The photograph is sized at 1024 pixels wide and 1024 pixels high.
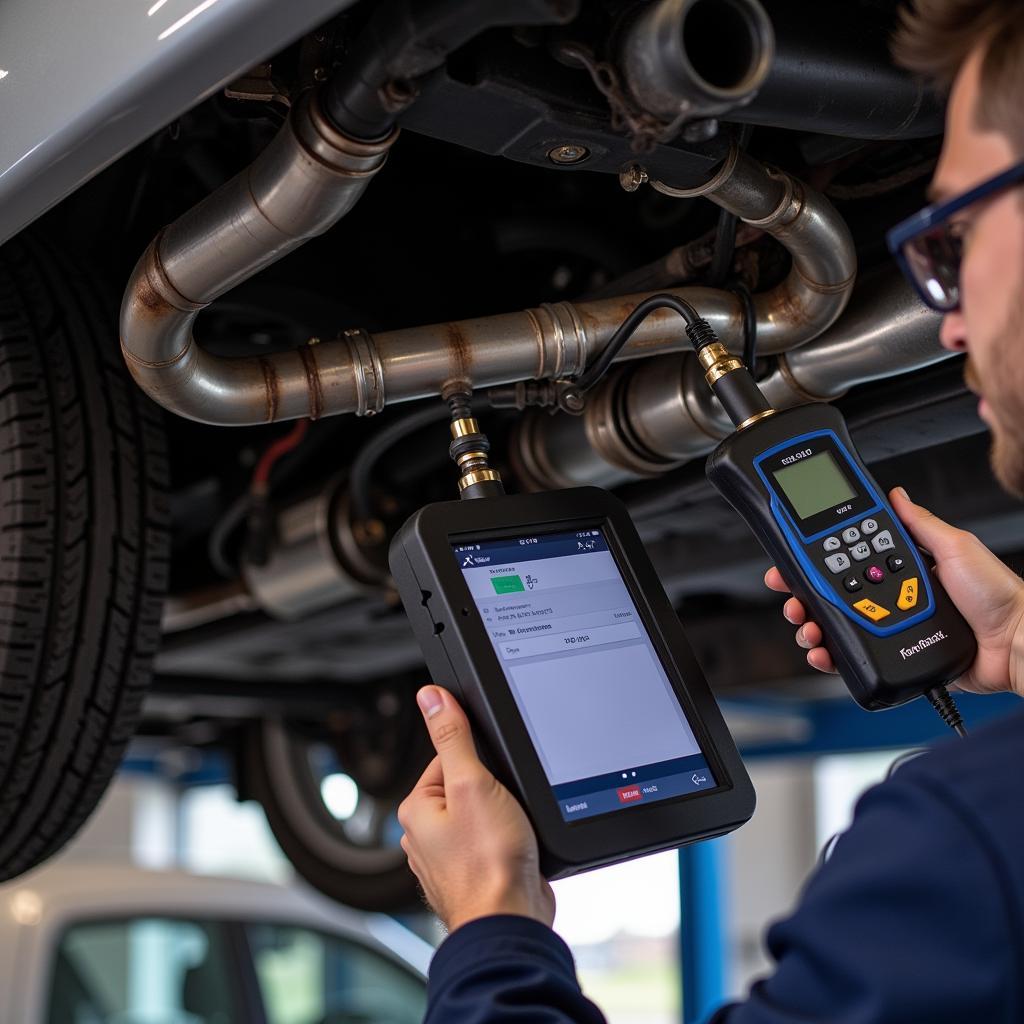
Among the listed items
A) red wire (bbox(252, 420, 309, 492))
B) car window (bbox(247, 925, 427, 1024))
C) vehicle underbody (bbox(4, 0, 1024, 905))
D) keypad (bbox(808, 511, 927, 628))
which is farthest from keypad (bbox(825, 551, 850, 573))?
car window (bbox(247, 925, 427, 1024))

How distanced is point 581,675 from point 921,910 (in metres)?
0.31

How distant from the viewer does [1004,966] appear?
1.59 ft

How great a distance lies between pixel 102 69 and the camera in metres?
0.71

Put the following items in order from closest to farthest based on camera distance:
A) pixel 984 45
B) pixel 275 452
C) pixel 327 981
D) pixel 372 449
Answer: pixel 984 45 → pixel 372 449 → pixel 275 452 → pixel 327 981

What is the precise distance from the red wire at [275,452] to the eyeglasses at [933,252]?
87 centimetres

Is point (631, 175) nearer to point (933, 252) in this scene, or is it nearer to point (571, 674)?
point (933, 252)

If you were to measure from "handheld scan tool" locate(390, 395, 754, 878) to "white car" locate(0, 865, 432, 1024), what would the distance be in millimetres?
1837

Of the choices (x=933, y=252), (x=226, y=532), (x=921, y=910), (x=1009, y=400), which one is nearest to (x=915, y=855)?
(x=921, y=910)

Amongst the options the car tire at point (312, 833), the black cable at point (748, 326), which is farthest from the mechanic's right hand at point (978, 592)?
the car tire at point (312, 833)

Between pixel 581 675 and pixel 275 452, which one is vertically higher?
pixel 275 452

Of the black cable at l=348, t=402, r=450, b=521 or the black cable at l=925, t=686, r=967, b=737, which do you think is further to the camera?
the black cable at l=348, t=402, r=450, b=521

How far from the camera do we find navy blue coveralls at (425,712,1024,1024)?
0.49 metres

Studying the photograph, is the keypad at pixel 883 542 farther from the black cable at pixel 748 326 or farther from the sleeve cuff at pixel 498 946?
the sleeve cuff at pixel 498 946

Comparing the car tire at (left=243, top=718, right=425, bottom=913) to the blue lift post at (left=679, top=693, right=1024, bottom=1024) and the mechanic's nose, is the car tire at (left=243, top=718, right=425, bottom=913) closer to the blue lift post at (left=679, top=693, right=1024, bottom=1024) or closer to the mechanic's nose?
the blue lift post at (left=679, top=693, right=1024, bottom=1024)
